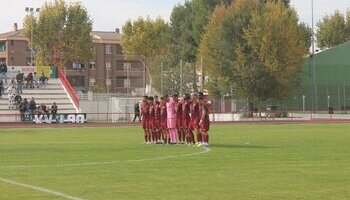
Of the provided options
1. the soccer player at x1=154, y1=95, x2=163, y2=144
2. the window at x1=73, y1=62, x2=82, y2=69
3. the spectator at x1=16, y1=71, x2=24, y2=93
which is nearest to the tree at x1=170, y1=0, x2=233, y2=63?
the window at x1=73, y1=62, x2=82, y2=69

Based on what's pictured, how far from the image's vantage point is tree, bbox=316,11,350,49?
112 metres

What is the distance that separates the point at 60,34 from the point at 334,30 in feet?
125

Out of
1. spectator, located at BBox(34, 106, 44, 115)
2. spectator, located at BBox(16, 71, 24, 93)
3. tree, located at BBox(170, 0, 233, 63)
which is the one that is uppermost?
tree, located at BBox(170, 0, 233, 63)

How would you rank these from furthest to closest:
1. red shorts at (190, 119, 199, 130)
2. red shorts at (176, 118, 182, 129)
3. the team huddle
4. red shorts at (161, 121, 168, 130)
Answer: red shorts at (161, 121, 168, 130) < red shorts at (176, 118, 182, 129) < red shorts at (190, 119, 199, 130) < the team huddle

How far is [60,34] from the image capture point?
108m

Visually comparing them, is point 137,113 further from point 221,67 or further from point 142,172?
point 142,172

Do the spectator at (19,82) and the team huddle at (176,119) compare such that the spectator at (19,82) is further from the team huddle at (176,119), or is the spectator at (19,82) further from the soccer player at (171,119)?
the soccer player at (171,119)

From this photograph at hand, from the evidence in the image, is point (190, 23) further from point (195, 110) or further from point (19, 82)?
point (195, 110)

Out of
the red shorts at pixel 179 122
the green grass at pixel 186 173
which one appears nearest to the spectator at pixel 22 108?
the red shorts at pixel 179 122

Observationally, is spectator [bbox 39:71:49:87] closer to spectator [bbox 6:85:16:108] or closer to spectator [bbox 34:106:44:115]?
spectator [bbox 6:85:16:108]

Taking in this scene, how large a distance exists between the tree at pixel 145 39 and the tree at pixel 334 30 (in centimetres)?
2257

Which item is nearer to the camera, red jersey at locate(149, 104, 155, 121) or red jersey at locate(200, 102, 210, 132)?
red jersey at locate(200, 102, 210, 132)

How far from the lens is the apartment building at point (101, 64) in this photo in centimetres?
13512

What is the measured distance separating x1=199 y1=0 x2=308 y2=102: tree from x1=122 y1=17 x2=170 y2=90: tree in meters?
31.5
